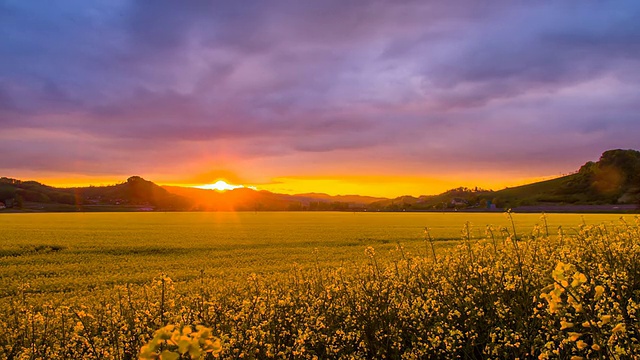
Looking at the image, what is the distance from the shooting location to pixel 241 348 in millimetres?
6125

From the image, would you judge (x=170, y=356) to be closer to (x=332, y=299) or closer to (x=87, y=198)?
(x=332, y=299)

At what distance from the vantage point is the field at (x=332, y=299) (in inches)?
229

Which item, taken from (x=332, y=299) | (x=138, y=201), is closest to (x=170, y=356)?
(x=332, y=299)

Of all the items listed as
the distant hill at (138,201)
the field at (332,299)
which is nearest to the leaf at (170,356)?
the field at (332,299)

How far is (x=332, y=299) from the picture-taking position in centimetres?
853

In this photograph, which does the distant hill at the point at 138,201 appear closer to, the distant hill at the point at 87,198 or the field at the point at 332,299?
the distant hill at the point at 87,198

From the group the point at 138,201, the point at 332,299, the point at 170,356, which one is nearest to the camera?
the point at 170,356

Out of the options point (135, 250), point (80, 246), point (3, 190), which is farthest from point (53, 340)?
point (3, 190)

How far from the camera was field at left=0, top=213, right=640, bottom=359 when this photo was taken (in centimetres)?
583

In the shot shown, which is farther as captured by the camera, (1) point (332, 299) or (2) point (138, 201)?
(2) point (138, 201)

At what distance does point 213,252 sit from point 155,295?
1510cm

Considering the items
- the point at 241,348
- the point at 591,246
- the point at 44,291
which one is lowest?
the point at 44,291

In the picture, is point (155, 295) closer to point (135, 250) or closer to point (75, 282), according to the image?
point (75, 282)

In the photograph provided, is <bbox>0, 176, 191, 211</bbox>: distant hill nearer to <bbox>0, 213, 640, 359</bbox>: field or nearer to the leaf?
<bbox>0, 213, 640, 359</bbox>: field
